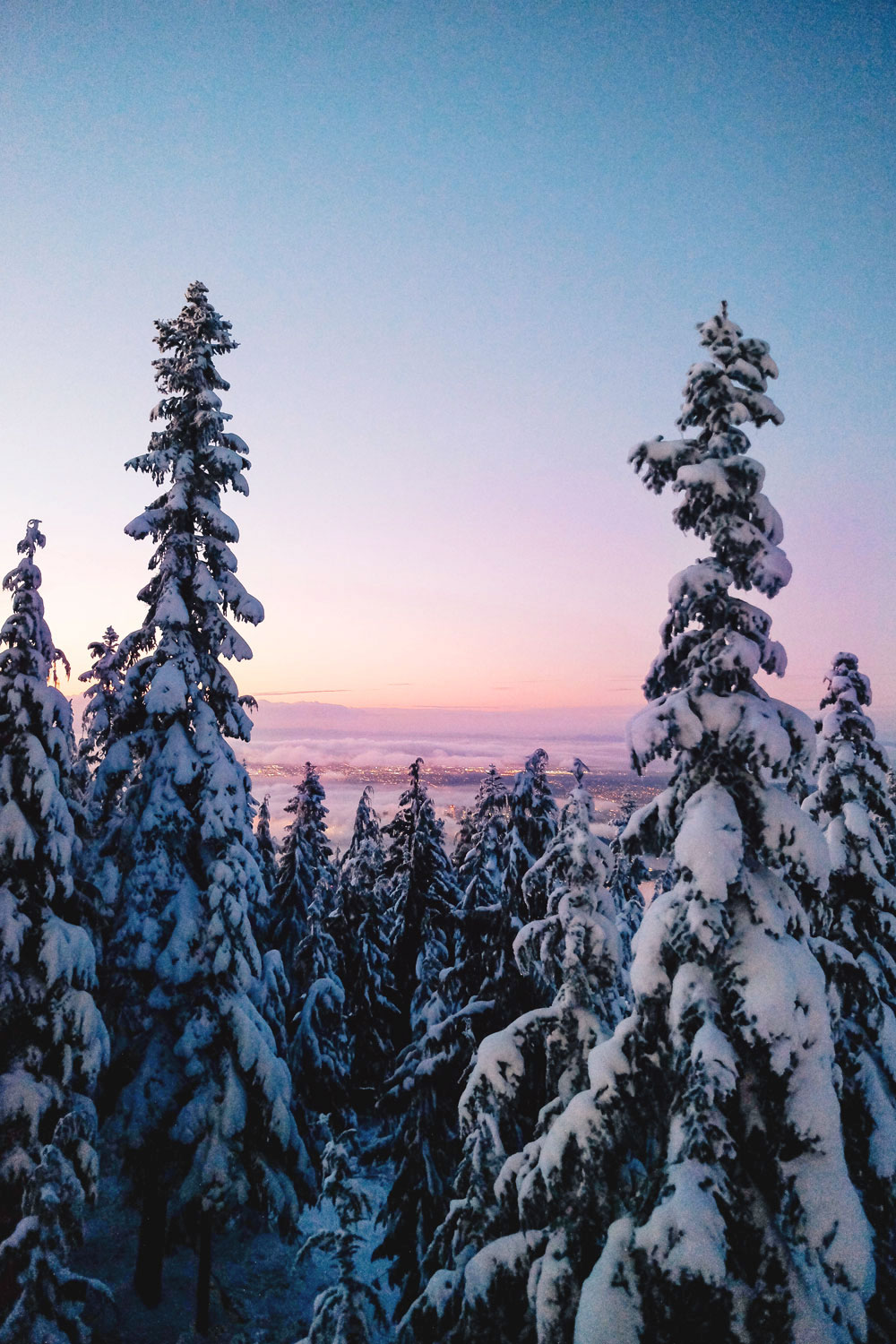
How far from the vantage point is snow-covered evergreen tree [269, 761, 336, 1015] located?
1248 inches

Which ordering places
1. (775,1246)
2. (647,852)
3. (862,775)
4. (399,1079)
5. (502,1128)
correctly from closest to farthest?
(775,1246) < (647,852) < (502,1128) < (862,775) < (399,1079)

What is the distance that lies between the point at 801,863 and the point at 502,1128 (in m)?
6.07

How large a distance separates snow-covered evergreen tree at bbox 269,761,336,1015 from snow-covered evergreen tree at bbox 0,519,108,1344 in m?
17.1

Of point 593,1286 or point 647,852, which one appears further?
point 647,852

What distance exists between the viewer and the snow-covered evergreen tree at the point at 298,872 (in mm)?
31688

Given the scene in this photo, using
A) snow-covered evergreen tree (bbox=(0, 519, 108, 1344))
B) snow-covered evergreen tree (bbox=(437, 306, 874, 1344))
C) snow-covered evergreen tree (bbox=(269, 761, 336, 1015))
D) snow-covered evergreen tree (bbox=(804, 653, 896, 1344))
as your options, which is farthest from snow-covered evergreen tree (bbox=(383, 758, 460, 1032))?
snow-covered evergreen tree (bbox=(437, 306, 874, 1344))

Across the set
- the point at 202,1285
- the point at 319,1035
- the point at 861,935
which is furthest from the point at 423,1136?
the point at 319,1035

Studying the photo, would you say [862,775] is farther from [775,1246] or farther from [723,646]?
[775,1246]

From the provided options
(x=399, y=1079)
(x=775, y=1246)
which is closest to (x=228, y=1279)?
(x=399, y=1079)

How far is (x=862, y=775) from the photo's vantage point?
12.9 meters

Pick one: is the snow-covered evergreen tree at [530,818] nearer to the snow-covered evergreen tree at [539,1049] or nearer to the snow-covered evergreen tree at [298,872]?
the snow-covered evergreen tree at [539,1049]

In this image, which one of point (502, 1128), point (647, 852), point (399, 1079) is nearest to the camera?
point (647, 852)

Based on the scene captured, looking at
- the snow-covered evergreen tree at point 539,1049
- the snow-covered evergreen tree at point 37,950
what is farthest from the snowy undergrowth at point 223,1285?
the snow-covered evergreen tree at point 539,1049

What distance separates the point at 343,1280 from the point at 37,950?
7558mm
